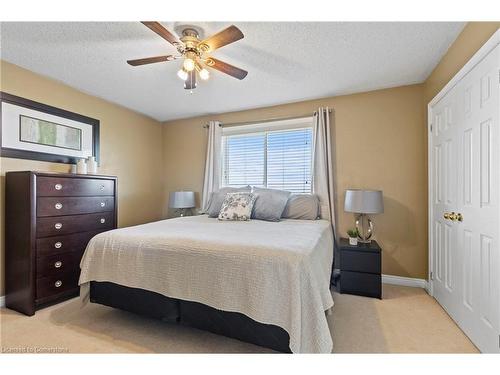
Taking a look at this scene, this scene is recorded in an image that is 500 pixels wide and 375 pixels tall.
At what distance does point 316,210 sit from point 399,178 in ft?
3.54

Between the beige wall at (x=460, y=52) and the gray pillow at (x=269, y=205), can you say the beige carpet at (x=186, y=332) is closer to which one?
the gray pillow at (x=269, y=205)

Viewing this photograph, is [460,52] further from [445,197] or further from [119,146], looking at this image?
[119,146]

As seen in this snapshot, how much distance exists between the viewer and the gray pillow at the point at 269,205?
285 centimetres

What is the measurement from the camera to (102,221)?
2793 millimetres

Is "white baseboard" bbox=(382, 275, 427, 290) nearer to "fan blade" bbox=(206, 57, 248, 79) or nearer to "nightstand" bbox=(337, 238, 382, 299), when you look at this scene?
"nightstand" bbox=(337, 238, 382, 299)

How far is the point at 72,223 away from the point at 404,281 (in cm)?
384

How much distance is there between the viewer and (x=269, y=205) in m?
2.90

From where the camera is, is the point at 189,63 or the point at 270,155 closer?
the point at 189,63

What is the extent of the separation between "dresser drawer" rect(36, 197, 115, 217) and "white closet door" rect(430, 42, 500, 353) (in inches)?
140

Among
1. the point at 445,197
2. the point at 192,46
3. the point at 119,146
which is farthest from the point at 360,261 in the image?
the point at 119,146

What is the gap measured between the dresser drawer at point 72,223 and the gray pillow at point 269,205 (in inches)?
71.5

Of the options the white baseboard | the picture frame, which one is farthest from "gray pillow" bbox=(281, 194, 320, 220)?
the picture frame

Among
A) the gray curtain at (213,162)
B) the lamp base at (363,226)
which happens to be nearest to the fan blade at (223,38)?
the gray curtain at (213,162)

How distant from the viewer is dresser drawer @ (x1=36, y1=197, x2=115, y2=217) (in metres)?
2.21
